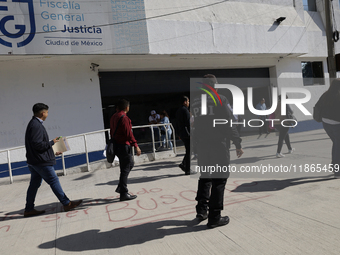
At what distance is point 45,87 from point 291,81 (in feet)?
37.7

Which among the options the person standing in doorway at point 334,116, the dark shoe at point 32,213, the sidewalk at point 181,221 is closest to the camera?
the sidewalk at point 181,221

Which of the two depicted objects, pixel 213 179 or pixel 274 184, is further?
pixel 274 184

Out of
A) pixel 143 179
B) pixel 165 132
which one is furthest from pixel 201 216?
pixel 165 132

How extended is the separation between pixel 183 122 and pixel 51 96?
5677 millimetres

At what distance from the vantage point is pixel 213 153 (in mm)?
3279

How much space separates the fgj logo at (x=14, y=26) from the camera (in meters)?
7.93

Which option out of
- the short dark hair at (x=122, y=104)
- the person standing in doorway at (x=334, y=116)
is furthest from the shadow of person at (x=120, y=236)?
the person standing in doorway at (x=334, y=116)

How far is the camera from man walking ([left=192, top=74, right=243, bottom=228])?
3150 millimetres

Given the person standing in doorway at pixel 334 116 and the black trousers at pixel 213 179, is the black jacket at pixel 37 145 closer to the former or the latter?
the black trousers at pixel 213 179

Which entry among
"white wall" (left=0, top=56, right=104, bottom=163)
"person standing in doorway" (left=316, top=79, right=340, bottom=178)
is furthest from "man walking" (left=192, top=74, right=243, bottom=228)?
"white wall" (left=0, top=56, right=104, bottom=163)

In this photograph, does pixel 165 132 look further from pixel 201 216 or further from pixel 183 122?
pixel 201 216

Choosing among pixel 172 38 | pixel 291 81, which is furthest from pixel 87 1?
pixel 291 81

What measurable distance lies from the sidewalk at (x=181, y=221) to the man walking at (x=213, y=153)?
219 mm

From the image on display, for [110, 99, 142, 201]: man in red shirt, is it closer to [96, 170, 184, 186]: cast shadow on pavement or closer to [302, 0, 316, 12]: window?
[96, 170, 184, 186]: cast shadow on pavement
